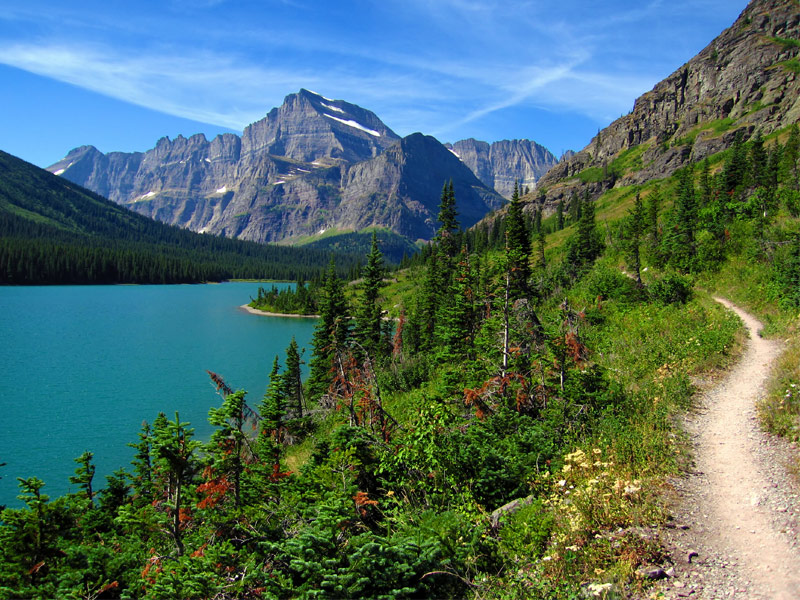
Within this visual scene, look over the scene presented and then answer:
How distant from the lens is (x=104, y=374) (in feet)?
160

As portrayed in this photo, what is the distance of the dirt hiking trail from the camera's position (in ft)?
18.5

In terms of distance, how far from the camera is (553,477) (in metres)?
8.95

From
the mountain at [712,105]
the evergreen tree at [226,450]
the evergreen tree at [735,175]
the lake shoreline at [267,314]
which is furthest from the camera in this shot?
the mountain at [712,105]

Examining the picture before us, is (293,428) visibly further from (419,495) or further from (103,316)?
(103,316)

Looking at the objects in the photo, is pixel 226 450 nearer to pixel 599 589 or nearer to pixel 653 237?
pixel 599 589

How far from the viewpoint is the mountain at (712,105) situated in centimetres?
12350

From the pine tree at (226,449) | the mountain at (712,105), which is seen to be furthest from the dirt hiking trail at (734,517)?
the mountain at (712,105)

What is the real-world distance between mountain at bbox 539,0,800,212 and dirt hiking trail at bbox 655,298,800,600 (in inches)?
5445

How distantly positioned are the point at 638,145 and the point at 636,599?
208m

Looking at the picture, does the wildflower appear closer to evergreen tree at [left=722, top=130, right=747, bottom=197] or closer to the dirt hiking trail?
the dirt hiking trail

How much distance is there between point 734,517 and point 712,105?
616 ft

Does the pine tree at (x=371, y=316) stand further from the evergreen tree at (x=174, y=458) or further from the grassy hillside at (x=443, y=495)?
the evergreen tree at (x=174, y=458)

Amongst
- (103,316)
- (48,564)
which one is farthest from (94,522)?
(103,316)

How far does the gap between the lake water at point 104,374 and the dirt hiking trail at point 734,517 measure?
30.7 metres
